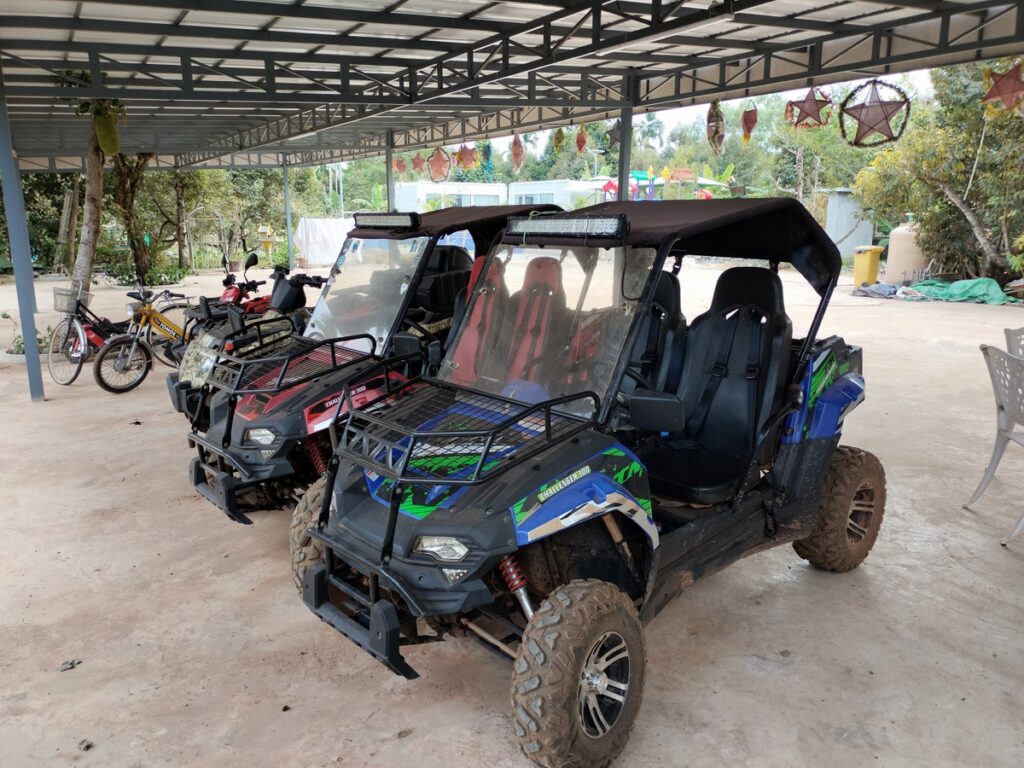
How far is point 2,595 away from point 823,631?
4.15m

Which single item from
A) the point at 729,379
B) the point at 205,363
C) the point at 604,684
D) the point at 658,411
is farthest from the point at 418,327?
the point at 604,684

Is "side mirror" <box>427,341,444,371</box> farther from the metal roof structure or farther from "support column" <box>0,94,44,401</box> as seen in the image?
"support column" <box>0,94,44,401</box>

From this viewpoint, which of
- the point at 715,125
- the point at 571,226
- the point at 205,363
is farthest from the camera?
the point at 715,125

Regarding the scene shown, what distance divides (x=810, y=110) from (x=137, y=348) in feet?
28.4

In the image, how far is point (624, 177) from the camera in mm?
11930

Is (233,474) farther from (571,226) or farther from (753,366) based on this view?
(753,366)

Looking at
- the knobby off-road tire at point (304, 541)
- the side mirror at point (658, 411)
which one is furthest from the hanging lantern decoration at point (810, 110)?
the knobby off-road tire at point (304, 541)

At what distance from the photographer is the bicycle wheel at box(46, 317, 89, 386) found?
8703mm

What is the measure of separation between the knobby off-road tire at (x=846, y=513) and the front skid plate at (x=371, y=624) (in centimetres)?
237

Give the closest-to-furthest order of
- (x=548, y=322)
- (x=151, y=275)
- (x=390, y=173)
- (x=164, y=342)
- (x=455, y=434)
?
(x=455, y=434)
(x=548, y=322)
(x=164, y=342)
(x=390, y=173)
(x=151, y=275)

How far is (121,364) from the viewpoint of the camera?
8414 mm

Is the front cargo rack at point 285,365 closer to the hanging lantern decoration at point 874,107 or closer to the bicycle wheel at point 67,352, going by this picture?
the bicycle wheel at point 67,352

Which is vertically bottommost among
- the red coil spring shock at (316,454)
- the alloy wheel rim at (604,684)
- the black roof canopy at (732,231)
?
the alloy wheel rim at (604,684)

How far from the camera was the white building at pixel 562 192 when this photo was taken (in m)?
31.9
